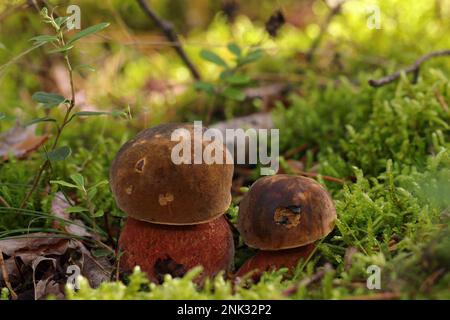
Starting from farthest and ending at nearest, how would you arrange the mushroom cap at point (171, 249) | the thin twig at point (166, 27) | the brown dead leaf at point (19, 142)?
the thin twig at point (166, 27), the brown dead leaf at point (19, 142), the mushroom cap at point (171, 249)

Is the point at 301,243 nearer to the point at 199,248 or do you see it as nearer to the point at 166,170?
the point at 199,248

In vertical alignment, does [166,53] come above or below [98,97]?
above

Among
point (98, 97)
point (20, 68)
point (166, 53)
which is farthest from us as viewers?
point (166, 53)

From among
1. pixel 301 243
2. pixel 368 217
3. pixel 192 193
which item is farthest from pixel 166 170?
pixel 368 217

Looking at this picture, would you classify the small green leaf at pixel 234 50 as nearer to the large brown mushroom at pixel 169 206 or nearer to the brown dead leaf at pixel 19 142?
the brown dead leaf at pixel 19 142

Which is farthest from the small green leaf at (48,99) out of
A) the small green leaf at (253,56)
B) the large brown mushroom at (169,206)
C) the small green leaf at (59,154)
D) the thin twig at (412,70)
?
the thin twig at (412,70)
